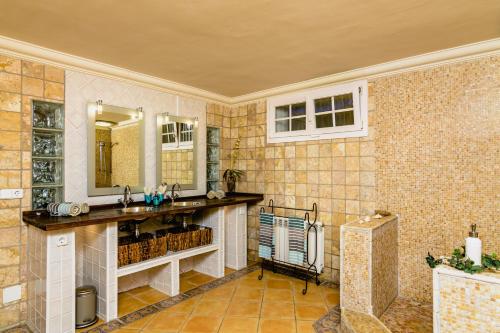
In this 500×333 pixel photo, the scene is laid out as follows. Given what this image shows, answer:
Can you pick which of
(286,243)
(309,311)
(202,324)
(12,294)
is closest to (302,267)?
(286,243)

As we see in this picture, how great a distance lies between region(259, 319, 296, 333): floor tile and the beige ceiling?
2491 mm

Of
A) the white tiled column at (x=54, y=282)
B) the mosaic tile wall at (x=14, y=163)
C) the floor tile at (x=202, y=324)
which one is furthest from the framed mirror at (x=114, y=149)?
the floor tile at (x=202, y=324)

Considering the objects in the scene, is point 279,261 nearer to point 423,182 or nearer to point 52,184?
point 423,182

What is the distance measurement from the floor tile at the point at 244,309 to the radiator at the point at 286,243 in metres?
0.82

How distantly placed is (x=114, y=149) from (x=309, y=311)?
104 inches

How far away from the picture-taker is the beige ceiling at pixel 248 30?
6.42 feet

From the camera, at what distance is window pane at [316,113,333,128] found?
3.52 metres

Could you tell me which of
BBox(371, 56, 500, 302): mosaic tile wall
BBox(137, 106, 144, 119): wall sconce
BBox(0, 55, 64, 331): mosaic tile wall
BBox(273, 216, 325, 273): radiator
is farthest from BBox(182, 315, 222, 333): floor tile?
BBox(137, 106, 144, 119): wall sconce

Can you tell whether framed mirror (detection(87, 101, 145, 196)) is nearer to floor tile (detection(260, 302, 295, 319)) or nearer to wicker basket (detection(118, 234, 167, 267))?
wicker basket (detection(118, 234, 167, 267))

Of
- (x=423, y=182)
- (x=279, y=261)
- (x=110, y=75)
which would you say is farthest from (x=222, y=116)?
(x=423, y=182)

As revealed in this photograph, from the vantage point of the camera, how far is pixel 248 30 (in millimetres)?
2299

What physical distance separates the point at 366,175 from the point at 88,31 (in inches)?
119

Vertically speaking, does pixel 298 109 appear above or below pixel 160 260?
above

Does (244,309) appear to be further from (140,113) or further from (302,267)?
(140,113)
